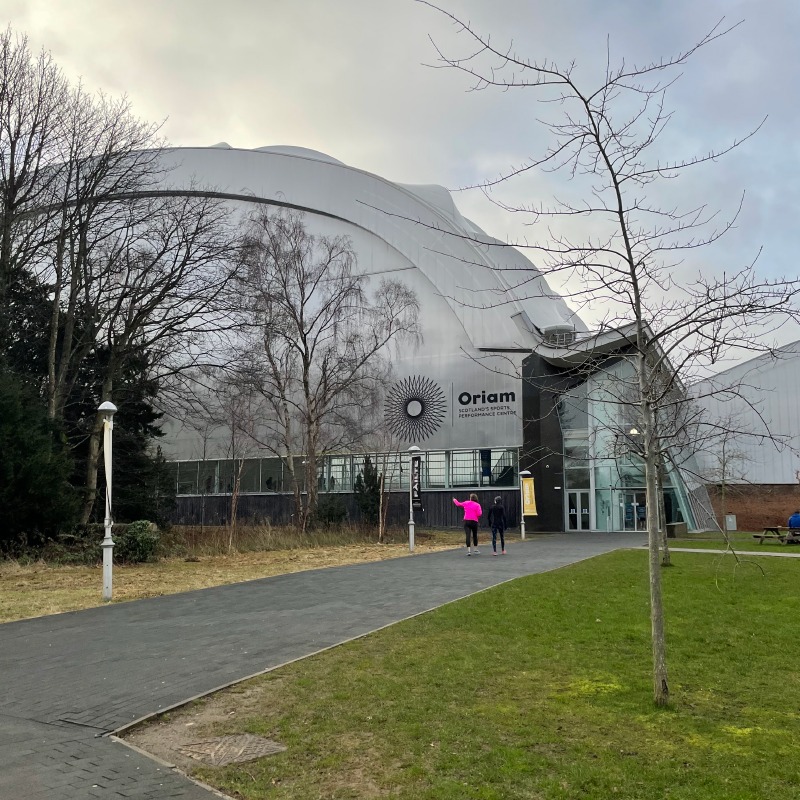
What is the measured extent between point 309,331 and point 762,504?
87.1ft

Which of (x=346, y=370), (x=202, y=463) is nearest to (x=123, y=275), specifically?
(x=346, y=370)

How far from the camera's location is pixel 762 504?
40.6 m

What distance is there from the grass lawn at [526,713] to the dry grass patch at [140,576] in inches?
243

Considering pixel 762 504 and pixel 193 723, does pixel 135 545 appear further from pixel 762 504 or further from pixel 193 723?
pixel 762 504

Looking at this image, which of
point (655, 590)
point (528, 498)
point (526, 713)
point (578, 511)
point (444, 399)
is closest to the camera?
point (526, 713)

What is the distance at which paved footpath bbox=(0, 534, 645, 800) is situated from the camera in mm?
4715

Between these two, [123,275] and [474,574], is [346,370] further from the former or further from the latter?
[474,574]

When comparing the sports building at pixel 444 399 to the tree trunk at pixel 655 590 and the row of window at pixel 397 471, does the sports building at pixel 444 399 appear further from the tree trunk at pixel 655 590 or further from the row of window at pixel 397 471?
the tree trunk at pixel 655 590

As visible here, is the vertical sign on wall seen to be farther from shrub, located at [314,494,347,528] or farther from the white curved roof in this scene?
the white curved roof

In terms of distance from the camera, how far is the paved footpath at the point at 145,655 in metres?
4.71

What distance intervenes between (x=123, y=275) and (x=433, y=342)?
70.1 feet

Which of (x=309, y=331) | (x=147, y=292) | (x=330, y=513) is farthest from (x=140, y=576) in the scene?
(x=309, y=331)

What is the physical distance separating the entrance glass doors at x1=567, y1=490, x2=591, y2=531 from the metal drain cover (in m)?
34.0

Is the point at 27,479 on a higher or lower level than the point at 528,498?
higher
